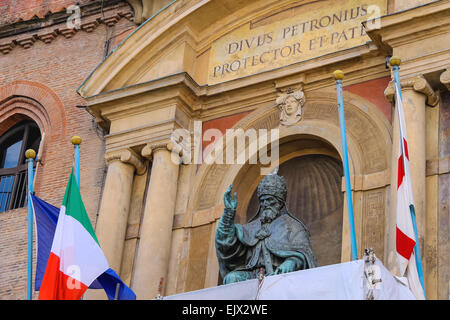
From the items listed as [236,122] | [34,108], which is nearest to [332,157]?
[236,122]

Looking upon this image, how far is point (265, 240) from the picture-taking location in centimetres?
1149

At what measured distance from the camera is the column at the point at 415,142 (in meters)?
10.7

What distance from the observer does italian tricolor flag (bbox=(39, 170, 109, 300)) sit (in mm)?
10641

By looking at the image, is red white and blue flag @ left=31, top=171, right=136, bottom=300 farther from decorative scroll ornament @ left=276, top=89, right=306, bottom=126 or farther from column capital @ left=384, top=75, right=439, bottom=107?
column capital @ left=384, top=75, right=439, bottom=107

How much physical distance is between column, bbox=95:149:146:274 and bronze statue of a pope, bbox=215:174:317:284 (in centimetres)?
168

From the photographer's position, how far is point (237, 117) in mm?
13203

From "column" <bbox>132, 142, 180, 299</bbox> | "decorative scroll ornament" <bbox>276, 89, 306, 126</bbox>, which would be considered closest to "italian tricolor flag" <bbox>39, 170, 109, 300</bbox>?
"column" <bbox>132, 142, 180, 299</bbox>

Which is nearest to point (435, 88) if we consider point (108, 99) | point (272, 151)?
point (272, 151)

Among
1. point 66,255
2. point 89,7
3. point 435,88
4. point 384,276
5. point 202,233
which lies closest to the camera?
point 384,276

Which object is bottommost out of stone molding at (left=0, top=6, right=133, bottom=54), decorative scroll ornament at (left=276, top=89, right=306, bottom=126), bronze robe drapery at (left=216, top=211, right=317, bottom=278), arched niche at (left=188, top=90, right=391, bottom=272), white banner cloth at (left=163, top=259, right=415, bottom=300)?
white banner cloth at (left=163, top=259, right=415, bottom=300)

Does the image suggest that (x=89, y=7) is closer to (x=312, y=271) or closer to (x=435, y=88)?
(x=435, y=88)

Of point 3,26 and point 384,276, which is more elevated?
point 3,26

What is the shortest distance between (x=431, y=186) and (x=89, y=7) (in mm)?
6385

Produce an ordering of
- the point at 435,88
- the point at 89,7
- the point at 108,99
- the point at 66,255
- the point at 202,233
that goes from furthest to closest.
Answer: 1. the point at 89,7
2. the point at 108,99
3. the point at 202,233
4. the point at 435,88
5. the point at 66,255
